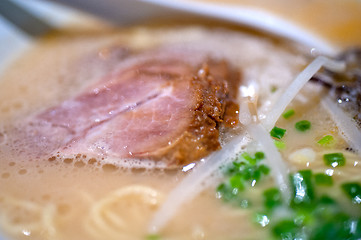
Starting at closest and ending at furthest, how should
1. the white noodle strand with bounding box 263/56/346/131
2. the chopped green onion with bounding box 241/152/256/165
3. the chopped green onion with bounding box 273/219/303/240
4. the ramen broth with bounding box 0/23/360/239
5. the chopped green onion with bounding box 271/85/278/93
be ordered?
the chopped green onion with bounding box 273/219/303/240 < the ramen broth with bounding box 0/23/360/239 < the chopped green onion with bounding box 241/152/256/165 < the white noodle strand with bounding box 263/56/346/131 < the chopped green onion with bounding box 271/85/278/93

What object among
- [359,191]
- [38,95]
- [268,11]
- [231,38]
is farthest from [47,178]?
[268,11]

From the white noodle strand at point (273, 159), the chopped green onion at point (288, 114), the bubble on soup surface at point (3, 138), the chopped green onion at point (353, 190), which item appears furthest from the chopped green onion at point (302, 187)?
the bubble on soup surface at point (3, 138)

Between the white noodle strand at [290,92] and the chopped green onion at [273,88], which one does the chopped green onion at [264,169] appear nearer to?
the white noodle strand at [290,92]

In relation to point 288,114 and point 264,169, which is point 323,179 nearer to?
point 264,169

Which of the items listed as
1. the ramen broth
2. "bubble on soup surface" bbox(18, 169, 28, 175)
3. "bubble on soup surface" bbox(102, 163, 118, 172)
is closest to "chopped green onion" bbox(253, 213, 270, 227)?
the ramen broth

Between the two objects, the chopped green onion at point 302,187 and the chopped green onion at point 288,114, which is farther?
the chopped green onion at point 288,114

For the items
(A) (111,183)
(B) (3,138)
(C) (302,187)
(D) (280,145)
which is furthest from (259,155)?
(B) (3,138)

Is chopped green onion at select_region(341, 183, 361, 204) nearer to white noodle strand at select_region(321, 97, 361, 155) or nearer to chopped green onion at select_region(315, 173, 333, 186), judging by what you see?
chopped green onion at select_region(315, 173, 333, 186)
